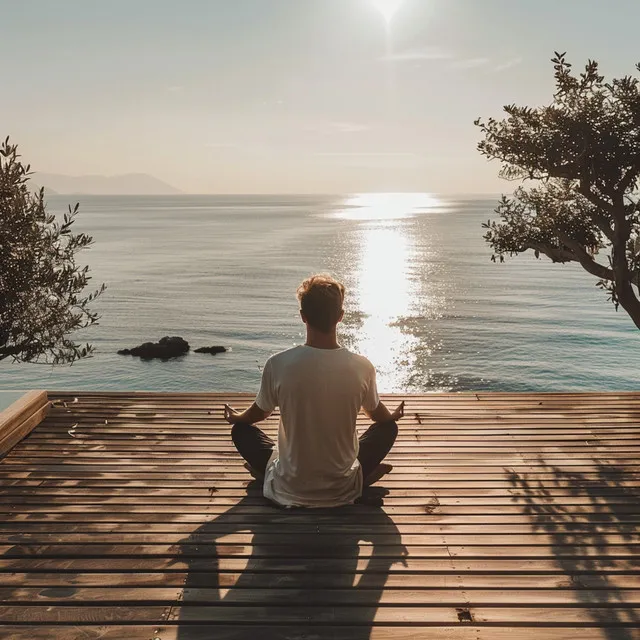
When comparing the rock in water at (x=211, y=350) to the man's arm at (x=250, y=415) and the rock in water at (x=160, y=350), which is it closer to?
the rock in water at (x=160, y=350)

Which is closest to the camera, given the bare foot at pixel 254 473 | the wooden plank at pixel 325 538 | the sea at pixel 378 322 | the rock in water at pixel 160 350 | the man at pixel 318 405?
the wooden plank at pixel 325 538

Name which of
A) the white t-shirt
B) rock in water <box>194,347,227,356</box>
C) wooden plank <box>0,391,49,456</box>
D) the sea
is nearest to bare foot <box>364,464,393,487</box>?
the white t-shirt

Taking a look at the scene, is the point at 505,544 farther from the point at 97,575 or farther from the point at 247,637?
the point at 97,575

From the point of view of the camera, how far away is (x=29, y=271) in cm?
890

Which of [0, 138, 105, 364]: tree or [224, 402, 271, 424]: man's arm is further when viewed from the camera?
[0, 138, 105, 364]: tree

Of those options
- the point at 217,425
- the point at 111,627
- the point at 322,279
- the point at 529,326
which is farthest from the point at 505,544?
the point at 529,326

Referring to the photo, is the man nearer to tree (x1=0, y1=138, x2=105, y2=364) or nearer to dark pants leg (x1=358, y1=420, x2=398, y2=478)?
dark pants leg (x1=358, y1=420, x2=398, y2=478)

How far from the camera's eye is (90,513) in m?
5.79

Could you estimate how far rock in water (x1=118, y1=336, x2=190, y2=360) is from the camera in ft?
117

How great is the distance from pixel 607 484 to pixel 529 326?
38.0 metres

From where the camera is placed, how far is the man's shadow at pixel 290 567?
4172mm

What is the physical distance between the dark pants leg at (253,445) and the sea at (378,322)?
23551 mm

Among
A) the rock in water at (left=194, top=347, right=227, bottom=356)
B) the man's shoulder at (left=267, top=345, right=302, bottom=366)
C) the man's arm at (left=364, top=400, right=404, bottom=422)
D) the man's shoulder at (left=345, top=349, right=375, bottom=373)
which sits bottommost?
the rock in water at (left=194, top=347, right=227, bottom=356)

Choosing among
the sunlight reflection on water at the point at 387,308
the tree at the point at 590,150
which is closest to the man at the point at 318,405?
the tree at the point at 590,150
